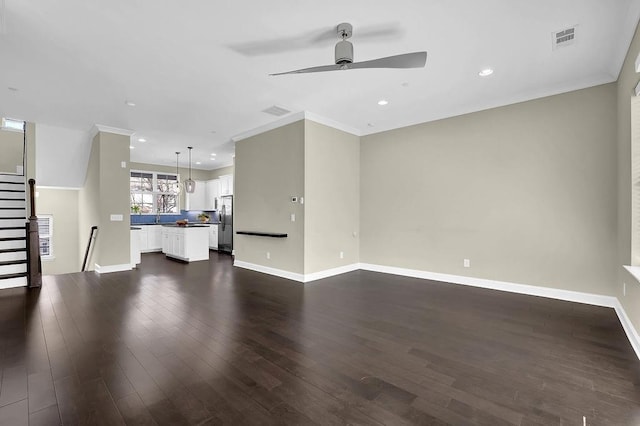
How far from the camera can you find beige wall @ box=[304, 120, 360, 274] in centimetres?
512

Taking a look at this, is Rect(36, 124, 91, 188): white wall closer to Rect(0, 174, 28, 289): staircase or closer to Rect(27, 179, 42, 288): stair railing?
Rect(0, 174, 28, 289): staircase

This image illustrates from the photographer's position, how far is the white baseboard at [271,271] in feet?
16.9

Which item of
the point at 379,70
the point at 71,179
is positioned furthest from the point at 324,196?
the point at 71,179

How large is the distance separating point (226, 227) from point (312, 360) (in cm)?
696

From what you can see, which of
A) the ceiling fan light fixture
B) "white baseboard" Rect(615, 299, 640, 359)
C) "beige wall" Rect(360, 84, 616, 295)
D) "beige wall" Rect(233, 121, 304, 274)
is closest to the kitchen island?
"beige wall" Rect(233, 121, 304, 274)

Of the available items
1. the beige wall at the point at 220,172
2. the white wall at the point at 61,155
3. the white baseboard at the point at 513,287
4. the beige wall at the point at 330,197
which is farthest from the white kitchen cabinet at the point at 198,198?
the white baseboard at the point at 513,287

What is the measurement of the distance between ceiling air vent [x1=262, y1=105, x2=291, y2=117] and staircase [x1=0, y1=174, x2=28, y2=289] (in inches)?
185

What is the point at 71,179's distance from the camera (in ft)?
22.6

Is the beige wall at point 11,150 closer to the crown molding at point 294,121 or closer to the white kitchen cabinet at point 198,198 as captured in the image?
the white kitchen cabinet at point 198,198

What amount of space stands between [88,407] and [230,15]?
121 inches

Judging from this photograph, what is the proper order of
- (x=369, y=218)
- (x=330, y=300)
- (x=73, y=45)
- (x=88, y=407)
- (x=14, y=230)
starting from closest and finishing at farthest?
1. (x=88, y=407)
2. (x=73, y=45)
3. (x=330, y=300)
4. (x=14, y=230)
5. (x=369, y=218)

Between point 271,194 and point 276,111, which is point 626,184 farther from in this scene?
point 271,194

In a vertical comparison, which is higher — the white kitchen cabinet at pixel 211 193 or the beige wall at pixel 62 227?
the white kitchen cabinet at pixel 211 193

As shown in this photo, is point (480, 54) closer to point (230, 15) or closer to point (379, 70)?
point (379, 70)
